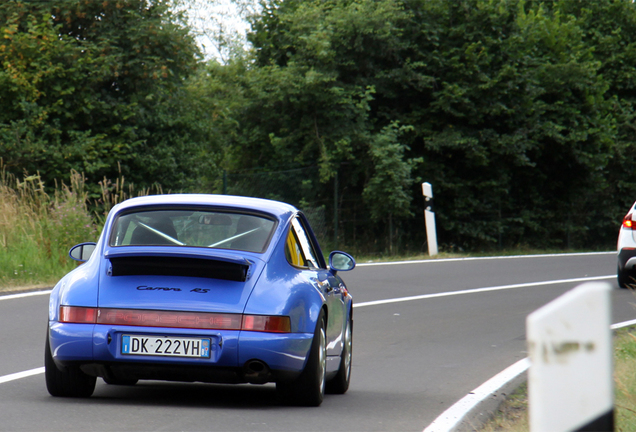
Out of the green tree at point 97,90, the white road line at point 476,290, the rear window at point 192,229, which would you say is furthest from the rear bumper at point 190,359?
the green tree at point 97,90

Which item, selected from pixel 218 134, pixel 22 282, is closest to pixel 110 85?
pixel 218 134

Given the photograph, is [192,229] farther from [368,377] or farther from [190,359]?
[368,377]

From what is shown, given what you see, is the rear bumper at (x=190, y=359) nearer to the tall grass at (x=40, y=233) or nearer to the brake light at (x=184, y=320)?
the brake light at (x=184, y=320)

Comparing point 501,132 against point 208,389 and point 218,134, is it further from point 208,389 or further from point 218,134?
point 208,389

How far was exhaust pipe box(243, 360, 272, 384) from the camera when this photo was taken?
630cm

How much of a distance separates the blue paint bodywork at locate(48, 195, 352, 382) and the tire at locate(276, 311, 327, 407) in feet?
0.26

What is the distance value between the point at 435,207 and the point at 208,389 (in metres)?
23.1

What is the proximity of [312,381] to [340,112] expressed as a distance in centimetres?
2124

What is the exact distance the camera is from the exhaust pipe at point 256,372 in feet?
20.7

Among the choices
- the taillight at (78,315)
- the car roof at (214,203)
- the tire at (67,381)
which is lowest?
the tire at (67,381)

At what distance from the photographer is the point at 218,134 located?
30094mm

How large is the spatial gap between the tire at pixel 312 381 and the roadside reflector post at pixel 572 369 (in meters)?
4.38

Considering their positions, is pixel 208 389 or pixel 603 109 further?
pixel 603 109

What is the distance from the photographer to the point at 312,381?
6645 millimetres
